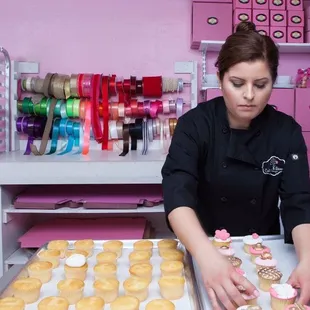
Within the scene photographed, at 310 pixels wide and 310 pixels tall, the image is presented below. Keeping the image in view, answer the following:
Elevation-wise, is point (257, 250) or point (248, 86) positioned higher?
point (248, 86)

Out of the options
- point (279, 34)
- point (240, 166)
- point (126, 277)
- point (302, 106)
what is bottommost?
point (126, 277)

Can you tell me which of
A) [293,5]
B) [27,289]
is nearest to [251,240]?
[27,289]

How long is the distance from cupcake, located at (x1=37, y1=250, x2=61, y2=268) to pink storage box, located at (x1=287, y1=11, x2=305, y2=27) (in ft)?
5.68

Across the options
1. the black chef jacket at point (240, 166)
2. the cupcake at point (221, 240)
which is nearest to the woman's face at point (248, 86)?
the black chef jacket at point (240, 166)

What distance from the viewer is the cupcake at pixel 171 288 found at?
0.68 metres

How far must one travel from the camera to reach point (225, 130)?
3.25 feet

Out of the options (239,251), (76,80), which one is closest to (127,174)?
(76,80)

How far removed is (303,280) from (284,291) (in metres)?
0.04

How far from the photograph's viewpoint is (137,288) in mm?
682

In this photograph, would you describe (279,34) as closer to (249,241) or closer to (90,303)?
(249,241)

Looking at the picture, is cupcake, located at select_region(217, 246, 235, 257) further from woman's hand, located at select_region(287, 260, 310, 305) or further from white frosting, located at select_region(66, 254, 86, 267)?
white frosting, located at select_region(66, 254, 86, 267)

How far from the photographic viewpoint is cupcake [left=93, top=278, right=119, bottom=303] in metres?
0.68

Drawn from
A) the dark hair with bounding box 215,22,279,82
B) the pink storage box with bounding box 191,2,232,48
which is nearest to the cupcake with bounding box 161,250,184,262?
the dark hair with bounding box 215,22,279,82

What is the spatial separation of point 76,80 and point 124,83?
0.24 metres
